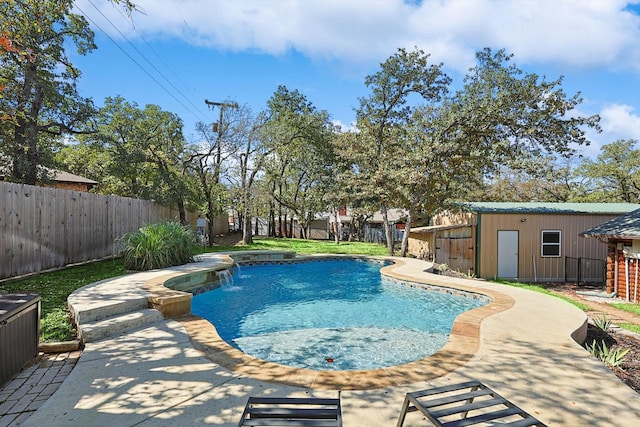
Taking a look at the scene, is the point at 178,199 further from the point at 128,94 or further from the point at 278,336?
the point at 278,336

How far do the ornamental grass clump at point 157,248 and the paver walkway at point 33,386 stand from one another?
5.05 meters

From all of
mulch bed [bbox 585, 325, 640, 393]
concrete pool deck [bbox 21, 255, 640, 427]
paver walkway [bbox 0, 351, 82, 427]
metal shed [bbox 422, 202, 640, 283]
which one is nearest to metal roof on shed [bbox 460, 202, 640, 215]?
metal shed [bbox 422, 202, 640, 283]

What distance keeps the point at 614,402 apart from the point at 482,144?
12.9m

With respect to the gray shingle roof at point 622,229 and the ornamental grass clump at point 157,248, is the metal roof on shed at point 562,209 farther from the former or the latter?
the ornamental grass clump at point 157,248

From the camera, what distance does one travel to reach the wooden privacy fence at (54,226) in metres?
7.12

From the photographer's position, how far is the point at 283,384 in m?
3.12

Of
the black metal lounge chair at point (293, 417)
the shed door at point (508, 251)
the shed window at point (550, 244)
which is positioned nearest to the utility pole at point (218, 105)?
the shed door at point (508, 251)

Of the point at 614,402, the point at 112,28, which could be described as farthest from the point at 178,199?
the point at 614,402

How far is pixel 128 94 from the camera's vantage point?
1827cm

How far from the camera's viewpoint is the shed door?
530 inches

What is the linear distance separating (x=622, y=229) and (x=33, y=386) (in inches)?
528

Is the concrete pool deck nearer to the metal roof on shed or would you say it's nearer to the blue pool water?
the blue pool water

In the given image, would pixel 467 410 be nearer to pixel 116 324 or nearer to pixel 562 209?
pixel 116 324

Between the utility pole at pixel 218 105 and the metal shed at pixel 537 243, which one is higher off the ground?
the utility pole at pixel 218 105
